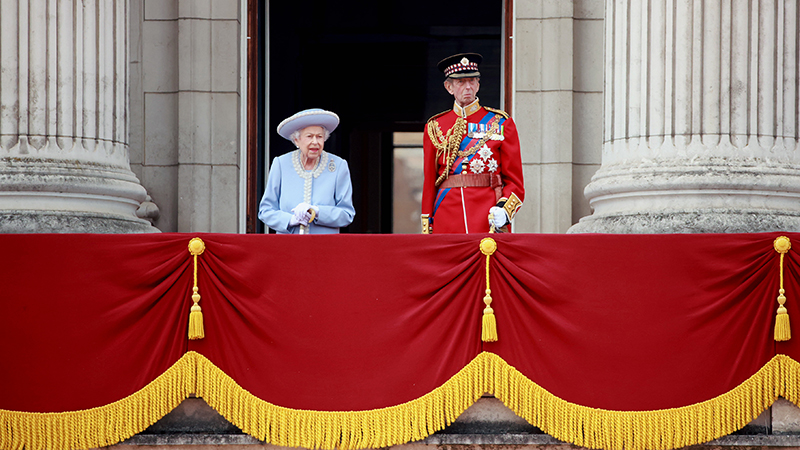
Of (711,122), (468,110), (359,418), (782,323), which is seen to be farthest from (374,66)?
(782,323)

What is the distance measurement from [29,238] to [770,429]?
4.22 meters

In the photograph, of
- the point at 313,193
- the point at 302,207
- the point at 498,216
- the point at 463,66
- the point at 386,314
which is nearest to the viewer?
the point at 386,314

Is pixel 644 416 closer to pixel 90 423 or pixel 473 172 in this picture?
pixel 473 172

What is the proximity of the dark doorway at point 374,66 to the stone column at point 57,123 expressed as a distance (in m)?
4.24

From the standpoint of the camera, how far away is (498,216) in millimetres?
6352

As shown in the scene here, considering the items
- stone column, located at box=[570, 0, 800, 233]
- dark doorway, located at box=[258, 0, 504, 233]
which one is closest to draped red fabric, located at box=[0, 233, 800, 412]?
stone column, located at box=[570, 0, 800, 233]

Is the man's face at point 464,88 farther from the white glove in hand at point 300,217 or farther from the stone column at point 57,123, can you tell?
the stone column at point 57,123

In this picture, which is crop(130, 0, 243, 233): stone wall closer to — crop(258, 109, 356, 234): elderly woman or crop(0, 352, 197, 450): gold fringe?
crop(258, 109, 356, 234): elderly woman

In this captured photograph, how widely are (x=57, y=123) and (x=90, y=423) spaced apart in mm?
2273

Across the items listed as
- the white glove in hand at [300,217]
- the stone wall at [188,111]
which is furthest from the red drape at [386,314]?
the stone wall at [188,111]

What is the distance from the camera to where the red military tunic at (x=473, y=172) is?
21.7 feet

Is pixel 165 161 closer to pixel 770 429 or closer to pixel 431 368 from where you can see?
pixel 431 368

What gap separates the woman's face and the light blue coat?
0.08 m

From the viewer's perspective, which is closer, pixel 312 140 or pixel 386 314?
pixel 386 314
